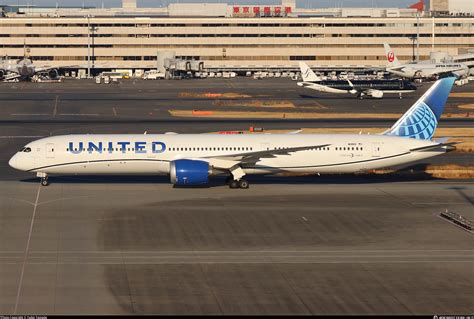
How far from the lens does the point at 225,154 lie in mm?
62531

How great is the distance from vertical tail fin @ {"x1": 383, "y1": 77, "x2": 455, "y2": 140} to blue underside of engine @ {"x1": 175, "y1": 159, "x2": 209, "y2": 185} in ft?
44.9

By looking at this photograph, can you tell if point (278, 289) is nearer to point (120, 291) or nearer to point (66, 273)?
point (120, 291)

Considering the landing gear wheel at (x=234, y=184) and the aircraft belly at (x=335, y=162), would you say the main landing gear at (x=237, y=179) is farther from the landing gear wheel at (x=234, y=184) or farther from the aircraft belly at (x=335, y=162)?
the aircraft belly at (x=335, y=162)

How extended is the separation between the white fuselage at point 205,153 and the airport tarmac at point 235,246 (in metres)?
1.46

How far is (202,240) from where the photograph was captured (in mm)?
46781

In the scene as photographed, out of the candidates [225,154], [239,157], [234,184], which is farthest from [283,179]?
[225,154]

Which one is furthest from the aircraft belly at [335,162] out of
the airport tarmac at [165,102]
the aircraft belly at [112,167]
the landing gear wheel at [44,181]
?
the airport tarmac at [165,102]

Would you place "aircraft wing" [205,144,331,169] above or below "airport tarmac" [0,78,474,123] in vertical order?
above

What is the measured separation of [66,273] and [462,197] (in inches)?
1159

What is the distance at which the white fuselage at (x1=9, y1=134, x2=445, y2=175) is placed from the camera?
62.2 meters

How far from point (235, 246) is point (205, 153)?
17787 millimetres

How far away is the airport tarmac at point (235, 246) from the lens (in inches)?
1406

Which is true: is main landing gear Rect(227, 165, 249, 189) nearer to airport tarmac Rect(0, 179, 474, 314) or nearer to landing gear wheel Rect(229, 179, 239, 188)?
landing gear wheel Rect(229, 179, 239, 188)

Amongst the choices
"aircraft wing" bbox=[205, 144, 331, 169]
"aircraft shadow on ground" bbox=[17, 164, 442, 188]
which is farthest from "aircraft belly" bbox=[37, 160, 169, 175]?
"aircraft wing" bbox=[205, 144, 331, 169]
